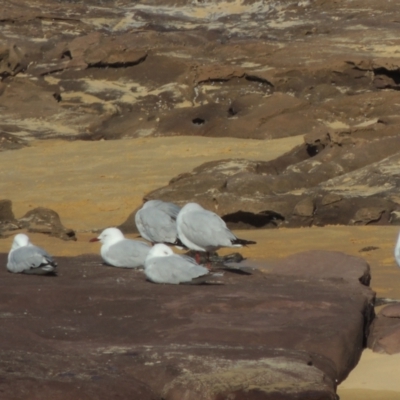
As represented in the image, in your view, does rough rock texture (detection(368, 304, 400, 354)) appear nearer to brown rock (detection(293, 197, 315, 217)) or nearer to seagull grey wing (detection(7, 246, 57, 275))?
seagull grey wing (detection(7, 246, 57, 275))

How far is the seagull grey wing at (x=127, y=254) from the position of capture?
7.20 metres

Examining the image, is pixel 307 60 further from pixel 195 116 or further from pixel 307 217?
pixel 307 217

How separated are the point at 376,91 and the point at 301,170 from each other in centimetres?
740

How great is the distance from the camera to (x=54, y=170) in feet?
53.5

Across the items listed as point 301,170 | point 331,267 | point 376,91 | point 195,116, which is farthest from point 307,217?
point 376,91

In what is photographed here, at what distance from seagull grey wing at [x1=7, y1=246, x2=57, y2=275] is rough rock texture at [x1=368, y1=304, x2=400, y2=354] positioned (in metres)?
2.08

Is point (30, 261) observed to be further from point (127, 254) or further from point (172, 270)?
point (172, 270)

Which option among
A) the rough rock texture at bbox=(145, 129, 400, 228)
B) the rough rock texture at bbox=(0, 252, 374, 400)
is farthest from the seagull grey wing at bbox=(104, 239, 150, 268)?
the rough rock texture at bbox=(145, 129, 400, 228)

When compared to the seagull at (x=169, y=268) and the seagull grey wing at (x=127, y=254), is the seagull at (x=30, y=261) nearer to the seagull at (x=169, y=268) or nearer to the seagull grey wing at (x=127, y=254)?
the seagull grey wing at (x=127, y=254)

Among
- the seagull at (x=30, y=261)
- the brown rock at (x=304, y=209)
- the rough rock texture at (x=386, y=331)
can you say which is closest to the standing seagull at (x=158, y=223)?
the seagull at (x=30, y=261)

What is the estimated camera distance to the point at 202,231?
7.36 metres

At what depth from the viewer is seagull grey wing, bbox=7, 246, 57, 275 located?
675 cm

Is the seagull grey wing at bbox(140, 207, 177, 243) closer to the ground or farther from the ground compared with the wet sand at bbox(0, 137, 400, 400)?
farther from the ground

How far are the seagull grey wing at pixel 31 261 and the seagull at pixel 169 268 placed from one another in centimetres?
68
